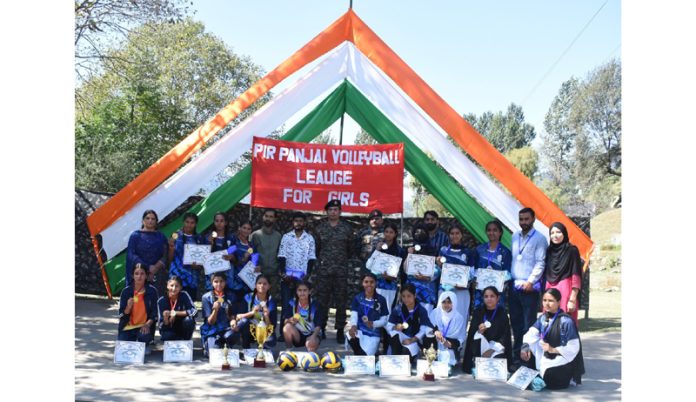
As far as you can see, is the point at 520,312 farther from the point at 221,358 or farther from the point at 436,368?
the point at 221,358

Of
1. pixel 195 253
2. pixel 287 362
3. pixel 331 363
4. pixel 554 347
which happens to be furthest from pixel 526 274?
pixel 195 253

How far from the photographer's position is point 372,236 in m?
6.14

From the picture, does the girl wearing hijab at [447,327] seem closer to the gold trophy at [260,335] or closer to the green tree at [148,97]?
the gold trophy at [260,335]

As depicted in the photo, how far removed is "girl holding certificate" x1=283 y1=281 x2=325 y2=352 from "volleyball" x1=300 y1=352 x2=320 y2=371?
45cm

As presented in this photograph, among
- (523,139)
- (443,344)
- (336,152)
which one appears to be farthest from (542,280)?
(523,139)

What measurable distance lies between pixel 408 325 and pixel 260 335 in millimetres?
1405

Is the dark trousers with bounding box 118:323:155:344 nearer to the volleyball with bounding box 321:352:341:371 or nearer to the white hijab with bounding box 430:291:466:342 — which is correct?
the volleyball with bounding box 321:352:341:371

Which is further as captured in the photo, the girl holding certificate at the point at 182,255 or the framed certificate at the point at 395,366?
the girl holding certificate at the point at 182,255

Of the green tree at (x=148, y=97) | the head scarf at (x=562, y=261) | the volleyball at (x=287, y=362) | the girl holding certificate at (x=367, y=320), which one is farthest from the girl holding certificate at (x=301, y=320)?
the green tree at (x=148, y=97)

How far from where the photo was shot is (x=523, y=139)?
43.7 metres

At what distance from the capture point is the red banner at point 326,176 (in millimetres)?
6645

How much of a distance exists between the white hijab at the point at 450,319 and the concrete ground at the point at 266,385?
0.38 meters

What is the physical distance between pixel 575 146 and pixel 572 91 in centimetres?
542

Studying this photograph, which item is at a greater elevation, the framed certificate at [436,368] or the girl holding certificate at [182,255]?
the girl holding certificate at [182,255]
